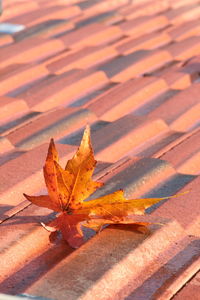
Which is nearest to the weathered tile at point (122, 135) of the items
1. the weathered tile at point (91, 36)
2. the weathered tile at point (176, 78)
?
the weathered tile at point (176, 78)

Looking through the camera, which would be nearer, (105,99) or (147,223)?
(147,223)

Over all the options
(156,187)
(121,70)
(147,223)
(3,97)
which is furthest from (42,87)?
(147,223)

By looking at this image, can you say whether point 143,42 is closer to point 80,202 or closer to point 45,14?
point 45,14

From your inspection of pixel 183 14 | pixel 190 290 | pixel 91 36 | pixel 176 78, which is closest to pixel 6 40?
pixel 91 36

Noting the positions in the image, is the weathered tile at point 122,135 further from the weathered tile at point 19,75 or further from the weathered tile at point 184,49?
the weathered tile at point 184,49

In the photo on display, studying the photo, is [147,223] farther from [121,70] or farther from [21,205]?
[121,70]

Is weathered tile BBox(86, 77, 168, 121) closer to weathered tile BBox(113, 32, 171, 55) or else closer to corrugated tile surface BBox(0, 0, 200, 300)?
corrugated tile surface BBox(0, 0, 200, 300)
